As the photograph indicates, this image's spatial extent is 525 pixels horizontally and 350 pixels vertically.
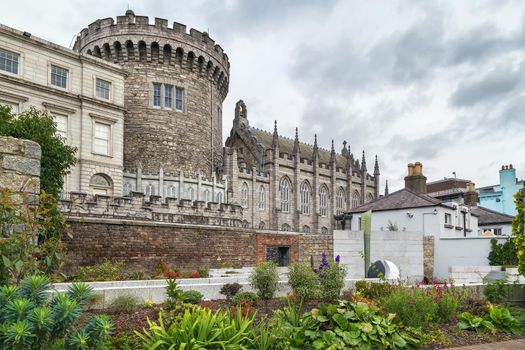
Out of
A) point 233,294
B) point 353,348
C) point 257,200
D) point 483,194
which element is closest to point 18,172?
point 233,294

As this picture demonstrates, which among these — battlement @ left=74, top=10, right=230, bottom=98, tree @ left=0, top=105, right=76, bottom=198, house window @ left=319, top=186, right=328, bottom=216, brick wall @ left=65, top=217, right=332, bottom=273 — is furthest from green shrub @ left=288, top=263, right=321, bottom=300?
house window @ left=319, top=186, right=328, bottom=216

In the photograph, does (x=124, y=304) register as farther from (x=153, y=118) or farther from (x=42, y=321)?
(x=153, y=118)

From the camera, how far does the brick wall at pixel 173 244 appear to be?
62.2 feet

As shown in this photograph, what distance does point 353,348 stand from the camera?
6.26 meters

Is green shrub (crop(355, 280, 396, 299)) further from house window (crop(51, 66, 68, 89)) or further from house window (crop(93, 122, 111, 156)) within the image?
house window (crop(51, 66, 68, 89))

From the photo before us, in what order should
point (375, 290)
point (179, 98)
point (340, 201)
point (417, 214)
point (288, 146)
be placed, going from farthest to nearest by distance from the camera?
point (288, 146)
point (340, 201)
point (179, 98)
point (417, 214)
point (375, 290)

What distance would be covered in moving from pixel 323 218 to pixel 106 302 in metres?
50.6

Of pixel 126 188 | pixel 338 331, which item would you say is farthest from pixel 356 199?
pixel 338 331

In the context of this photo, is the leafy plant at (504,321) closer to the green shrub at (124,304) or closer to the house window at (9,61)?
the green shrub at (124,304)

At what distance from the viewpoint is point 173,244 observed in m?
22.0

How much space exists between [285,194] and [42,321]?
5009 centimetres

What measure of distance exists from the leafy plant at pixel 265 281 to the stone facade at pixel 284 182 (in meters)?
35.8

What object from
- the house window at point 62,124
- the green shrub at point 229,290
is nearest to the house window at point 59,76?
the house window at point 62,124

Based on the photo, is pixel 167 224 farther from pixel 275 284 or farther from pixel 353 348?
pixel 353 348
